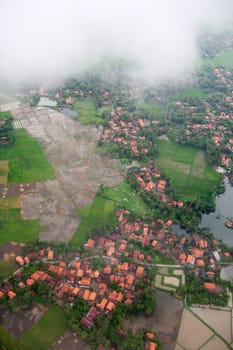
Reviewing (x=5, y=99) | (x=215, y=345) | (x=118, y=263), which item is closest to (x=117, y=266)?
(x=118, y=263)

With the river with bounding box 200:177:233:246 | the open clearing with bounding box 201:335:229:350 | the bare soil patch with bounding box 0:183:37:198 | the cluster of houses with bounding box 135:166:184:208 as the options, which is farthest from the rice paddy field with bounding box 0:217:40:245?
the open clearing with bounding box 201:335:229:350

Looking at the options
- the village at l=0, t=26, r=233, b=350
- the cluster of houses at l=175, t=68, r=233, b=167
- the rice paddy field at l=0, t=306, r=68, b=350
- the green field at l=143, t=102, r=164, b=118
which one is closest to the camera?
the rice paddy field at l=0, t=306, r=68, b=350

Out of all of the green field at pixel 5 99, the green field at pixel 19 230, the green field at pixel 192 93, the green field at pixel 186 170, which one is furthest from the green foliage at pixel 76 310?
the green field at pixel 192 93

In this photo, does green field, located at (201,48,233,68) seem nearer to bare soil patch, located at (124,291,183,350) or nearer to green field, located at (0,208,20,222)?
green field, located at (0,208,20,222)

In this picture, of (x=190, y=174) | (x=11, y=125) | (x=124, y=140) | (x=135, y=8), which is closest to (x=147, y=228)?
(x=190, y=174)

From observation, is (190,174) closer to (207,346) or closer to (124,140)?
(124,140)

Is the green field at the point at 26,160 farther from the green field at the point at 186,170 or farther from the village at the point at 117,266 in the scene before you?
the green field at the point at 186,170
